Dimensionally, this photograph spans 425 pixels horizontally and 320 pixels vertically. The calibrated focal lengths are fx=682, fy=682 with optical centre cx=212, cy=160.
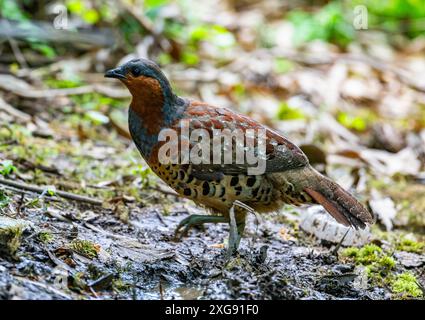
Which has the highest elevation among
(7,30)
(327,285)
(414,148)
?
(7,30)

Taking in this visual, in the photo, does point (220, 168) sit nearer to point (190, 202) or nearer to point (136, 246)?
point (136, 246)

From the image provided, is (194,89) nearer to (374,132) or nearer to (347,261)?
(374,132)

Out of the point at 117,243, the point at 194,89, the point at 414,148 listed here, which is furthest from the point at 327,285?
the point at 194,89

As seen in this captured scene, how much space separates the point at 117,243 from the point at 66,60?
4552mm

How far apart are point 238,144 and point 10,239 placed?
178cm

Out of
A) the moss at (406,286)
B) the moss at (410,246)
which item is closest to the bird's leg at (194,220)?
the moss at (406,286)

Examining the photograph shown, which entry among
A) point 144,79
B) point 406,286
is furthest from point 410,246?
point 144,79

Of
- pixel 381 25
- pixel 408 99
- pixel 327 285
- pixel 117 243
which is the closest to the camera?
pixel 327 285

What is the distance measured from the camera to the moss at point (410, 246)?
579cm

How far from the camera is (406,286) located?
488cm

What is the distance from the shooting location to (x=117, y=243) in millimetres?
4938

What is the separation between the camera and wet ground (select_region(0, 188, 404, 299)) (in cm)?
398

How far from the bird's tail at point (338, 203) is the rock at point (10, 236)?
2109 mm
